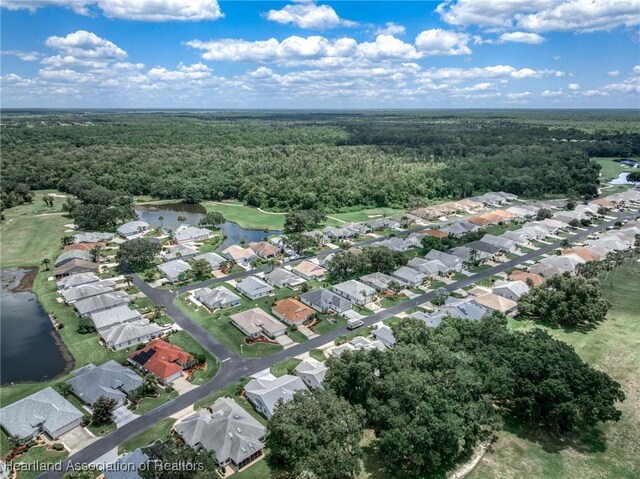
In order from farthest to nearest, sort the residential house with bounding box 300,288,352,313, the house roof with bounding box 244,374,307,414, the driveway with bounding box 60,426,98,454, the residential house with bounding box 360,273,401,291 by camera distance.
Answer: the residential house with bounding box 360,273,401,291 < the residential house with bounding box 300,288,352,313 < the house roof with bounding box 244,374,307,414 < the driveway with bounding box 60,426,98,454

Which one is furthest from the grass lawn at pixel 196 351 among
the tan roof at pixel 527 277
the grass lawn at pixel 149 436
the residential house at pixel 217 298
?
the tan roof at pixel 527 277

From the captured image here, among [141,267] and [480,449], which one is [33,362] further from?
[480,449]

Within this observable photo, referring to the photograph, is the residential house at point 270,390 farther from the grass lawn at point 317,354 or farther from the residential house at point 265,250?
the residential house at point 265,250

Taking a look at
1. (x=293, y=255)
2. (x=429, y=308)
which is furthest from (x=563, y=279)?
(x=293, y=255)

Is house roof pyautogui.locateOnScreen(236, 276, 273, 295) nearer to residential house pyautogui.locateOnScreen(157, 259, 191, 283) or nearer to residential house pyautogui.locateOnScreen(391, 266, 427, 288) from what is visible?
residential house pyautogui.locateOnScreen(157, 259, 191, 283)

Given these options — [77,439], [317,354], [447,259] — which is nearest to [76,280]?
[77,439]

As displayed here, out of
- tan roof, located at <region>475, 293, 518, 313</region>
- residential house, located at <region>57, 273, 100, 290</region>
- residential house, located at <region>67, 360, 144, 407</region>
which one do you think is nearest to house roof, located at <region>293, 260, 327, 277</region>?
tan roof, located at <region>475, 293, 518, 313</region>
